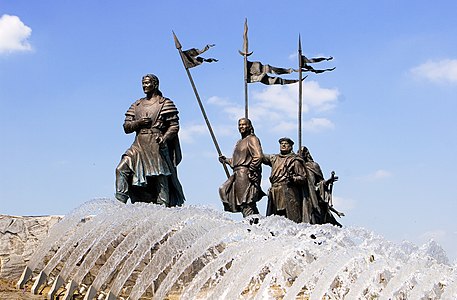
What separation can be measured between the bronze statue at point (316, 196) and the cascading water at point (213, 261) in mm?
3977

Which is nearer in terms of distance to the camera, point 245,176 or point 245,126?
point 245,176

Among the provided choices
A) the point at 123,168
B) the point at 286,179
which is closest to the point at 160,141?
the point at 123,168

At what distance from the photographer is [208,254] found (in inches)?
351

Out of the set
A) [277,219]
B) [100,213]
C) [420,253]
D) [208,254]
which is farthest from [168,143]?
[420,253]

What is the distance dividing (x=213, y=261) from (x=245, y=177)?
6.23m

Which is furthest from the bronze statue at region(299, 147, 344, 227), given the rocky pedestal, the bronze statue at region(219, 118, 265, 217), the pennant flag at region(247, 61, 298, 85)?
the rocky pedestal

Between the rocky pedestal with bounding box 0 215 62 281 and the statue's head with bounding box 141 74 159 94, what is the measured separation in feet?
10.8

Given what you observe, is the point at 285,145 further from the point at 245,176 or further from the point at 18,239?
the point at 18,239

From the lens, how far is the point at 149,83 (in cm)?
1241

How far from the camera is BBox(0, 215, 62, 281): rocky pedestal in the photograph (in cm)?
888

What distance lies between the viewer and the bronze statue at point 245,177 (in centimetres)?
1373

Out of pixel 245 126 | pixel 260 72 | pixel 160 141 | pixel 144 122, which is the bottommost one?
pixel 160 141

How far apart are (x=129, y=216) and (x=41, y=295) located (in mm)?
1531

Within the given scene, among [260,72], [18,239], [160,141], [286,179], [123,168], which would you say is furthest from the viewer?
[260,72]
